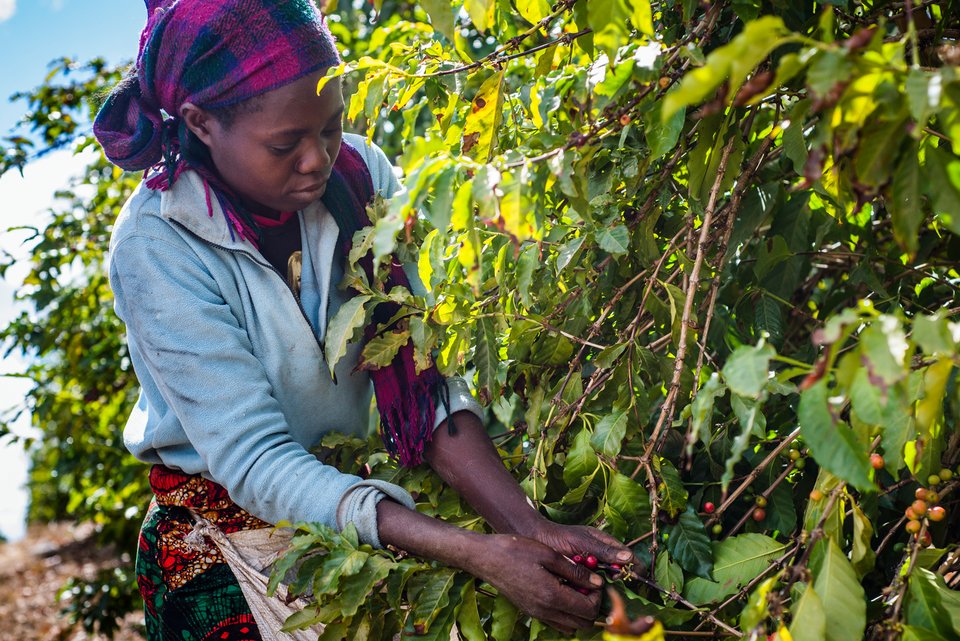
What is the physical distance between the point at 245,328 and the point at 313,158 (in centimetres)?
41

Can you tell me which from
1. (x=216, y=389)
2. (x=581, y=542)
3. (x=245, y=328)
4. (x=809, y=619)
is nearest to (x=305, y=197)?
(x=245, y=328)

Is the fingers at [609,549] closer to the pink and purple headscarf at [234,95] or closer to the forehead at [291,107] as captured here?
the pink and purple headscarf at [234,95]

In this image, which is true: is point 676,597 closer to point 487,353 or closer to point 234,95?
point 487,353

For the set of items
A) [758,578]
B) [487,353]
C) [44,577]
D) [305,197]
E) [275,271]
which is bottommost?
[44,577]

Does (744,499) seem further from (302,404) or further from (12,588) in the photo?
(12,588)

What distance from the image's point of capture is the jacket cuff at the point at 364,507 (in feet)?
5.97

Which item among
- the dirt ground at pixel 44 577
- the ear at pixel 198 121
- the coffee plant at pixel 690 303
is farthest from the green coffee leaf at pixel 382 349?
the dirt ground at pixel 44 577

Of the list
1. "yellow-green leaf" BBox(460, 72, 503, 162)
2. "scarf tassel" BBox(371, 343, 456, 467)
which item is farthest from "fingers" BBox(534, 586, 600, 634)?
"yellow-green leaf" BBox(460, 72, 503, 162)

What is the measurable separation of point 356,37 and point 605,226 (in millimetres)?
2330

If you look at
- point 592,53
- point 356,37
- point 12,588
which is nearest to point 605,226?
point 592,53

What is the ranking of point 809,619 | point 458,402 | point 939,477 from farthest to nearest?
point 458,402 → point 939,477 → point 809,619

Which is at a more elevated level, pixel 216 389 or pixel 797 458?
pixel 216 389

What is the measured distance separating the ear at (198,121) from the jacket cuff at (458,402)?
30.1 inches

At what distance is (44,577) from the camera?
21.9ft
